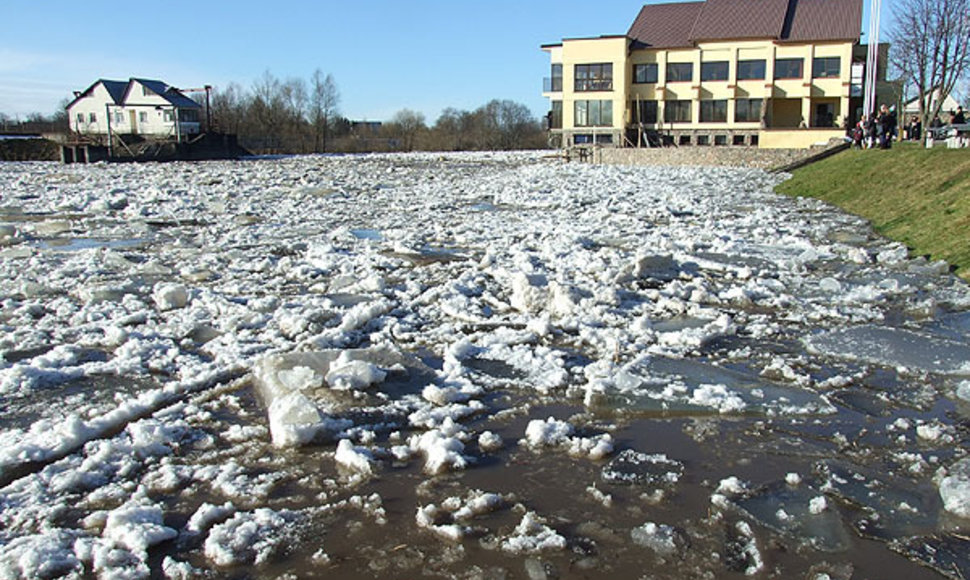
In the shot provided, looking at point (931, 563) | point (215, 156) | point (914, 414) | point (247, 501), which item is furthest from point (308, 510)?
point (215, 156)

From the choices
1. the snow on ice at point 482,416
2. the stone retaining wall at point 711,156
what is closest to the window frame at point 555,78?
the stone retaining wall at point 711,156

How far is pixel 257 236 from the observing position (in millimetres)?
11328

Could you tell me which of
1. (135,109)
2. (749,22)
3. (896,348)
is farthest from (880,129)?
(135,109)

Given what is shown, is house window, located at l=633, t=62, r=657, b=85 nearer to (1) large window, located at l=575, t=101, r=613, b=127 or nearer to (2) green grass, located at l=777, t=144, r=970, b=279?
(1) large window, located at l=575, t=101, r=613, b=127

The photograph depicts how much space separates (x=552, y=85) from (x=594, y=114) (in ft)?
11.9

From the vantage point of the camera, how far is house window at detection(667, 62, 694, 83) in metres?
50.1

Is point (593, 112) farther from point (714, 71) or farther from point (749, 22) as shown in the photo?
point (749, 22)

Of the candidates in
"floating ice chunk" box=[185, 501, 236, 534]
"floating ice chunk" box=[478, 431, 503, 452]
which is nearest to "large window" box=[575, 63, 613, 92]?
"floating ice chunk" box=[478, 431, 503, 452]

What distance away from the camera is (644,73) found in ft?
169

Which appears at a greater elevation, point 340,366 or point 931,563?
point 340,366

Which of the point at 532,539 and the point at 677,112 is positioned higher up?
the point at 677,112

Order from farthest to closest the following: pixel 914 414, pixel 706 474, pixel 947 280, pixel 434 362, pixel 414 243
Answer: pixel 414 243, pixel 947 280, pixel 434 362, pixel 914 414, pixel 706 474

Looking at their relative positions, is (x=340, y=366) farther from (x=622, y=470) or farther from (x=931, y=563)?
(x=931, y=563)

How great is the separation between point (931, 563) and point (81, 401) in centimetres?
438
